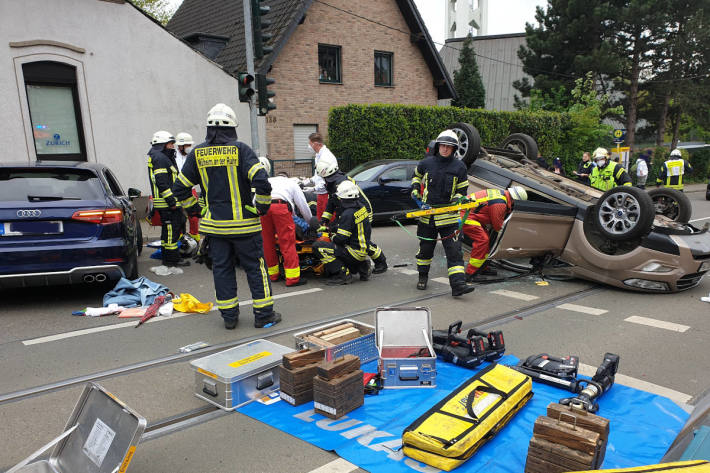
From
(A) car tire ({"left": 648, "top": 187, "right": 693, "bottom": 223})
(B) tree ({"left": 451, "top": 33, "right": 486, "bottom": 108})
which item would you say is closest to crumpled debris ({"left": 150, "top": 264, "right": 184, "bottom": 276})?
(A) car tire ({"left": 648, "top": 187, "right": 693, "bottom": 223})

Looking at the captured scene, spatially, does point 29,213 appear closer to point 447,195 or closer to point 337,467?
point 337,467

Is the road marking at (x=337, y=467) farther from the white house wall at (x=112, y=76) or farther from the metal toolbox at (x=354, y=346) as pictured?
the white house wall at (x=112, y=76)

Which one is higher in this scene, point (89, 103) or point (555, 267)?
point (89, 103)

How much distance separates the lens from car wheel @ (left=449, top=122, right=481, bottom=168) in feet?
26.3

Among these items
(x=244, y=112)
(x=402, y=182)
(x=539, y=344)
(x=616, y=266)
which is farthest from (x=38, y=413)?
(x=244, y=112)

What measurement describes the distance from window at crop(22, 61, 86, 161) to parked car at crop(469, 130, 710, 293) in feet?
35.2

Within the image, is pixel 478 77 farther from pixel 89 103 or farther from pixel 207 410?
pixel 207 410

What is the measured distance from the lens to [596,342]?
5.07 meters

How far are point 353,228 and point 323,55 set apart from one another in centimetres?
1375

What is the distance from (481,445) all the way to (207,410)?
1.93m

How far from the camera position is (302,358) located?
381cm

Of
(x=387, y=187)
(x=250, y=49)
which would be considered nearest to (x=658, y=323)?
(x=387, y=187)

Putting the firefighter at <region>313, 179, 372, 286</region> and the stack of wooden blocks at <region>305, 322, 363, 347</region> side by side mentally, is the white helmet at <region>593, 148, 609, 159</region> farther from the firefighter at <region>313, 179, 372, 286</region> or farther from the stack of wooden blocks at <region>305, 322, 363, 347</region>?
the stack of wooden blocks at <region>305, 322, 363, 347</region>

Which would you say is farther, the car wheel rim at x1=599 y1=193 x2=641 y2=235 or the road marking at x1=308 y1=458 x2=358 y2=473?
the car wheel rim at x1=599 y1=193 x2=641 y2=235
